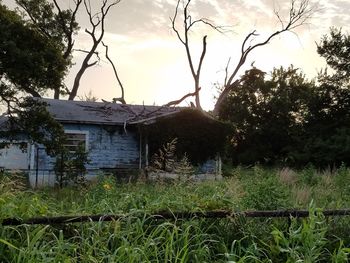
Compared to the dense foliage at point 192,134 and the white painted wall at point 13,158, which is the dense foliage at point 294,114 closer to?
the dense foliage at point 192,134

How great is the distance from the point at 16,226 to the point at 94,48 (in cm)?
3831

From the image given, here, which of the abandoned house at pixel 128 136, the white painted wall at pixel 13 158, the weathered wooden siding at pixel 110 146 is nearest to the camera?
the abandoned house at pixel 128 136

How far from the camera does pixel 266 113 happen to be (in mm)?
38000

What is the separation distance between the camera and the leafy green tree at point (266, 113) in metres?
36.7

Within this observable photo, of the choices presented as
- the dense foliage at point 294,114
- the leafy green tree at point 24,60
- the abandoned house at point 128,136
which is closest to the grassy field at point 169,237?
the leafy green tree at point 24,60

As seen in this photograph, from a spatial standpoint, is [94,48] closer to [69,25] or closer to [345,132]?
[69,25]

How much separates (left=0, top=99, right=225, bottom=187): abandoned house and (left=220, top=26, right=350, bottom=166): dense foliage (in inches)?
392

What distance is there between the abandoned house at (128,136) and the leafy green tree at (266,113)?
482 inches

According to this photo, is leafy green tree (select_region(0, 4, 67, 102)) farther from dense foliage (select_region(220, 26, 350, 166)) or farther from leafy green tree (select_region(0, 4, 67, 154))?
dense foliage (select_region(220, 26, 350, 166))

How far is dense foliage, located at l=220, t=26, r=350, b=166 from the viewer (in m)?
32.2

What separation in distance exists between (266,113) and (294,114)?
7.54 ft

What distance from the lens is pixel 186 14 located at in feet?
131

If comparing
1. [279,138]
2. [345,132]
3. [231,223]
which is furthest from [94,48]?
[231,223]

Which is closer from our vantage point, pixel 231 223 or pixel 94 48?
pixel 231 223
